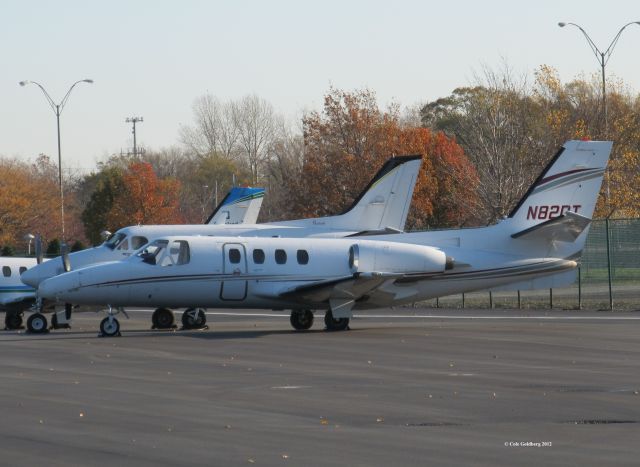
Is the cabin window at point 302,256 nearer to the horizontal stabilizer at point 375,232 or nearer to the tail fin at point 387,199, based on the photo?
the horizontal stabilizer at point 375,232

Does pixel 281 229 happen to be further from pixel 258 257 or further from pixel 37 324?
pixel 37 324

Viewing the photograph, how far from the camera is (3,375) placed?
1847 centimetres

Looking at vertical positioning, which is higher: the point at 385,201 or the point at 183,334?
the point at 385,201

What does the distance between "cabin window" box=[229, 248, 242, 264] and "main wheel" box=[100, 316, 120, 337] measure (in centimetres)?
298

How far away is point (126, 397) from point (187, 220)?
84287mm

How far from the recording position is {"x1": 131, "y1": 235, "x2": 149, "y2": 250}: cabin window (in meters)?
31.6

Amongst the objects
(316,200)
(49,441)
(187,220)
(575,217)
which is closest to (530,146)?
(316,200)

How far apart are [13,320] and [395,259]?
10.8m

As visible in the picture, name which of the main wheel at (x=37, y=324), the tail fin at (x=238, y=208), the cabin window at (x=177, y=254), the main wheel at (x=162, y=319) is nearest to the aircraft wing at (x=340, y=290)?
the cabin window at (x=177, y=254)

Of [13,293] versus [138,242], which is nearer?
[138,242]

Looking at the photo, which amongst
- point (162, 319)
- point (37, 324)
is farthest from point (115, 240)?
point (37, 324)

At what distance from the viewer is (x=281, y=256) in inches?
1106

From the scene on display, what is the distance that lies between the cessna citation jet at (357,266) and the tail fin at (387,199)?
5.68 m

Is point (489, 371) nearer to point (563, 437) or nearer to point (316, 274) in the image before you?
point (563, 437)
